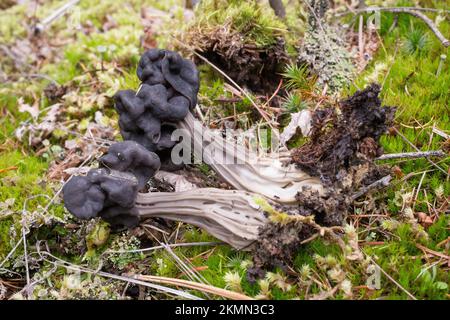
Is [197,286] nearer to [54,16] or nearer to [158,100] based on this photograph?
[158,100]

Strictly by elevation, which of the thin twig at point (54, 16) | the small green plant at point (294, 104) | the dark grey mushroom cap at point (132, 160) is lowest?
the dark grey mushroom cap at point (132, 160)

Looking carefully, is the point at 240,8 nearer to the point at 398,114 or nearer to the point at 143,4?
the point at 398,114

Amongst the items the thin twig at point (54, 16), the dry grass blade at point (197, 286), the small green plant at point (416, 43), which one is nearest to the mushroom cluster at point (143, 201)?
the dry grass blade at point (197, 286)

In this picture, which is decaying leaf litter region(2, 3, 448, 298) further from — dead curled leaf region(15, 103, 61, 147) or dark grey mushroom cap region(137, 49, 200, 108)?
dark grey mushroom cap region(137, 49, 200, 108)

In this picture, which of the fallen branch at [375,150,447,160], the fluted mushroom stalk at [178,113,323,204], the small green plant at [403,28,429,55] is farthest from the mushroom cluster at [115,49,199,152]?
the small green plant at [403,28,429,55]

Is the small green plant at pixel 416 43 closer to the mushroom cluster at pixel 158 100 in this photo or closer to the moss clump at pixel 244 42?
the moss clump at pixel 244 42

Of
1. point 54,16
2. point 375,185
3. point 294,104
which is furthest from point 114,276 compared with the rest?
point 54,16
